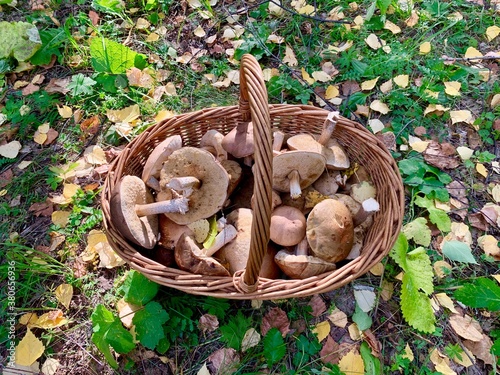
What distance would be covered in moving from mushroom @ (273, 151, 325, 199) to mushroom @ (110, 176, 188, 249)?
1.57 feet

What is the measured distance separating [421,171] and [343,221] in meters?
0.97

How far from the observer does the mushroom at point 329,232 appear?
6.18 feet

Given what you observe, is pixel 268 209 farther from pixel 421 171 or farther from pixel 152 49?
pixel 152 49

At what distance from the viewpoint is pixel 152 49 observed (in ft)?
A: 11.0

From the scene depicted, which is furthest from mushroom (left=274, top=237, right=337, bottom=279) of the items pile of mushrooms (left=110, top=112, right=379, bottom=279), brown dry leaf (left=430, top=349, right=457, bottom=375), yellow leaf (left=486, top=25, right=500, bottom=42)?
yellow leaf (left=486, top=25, right=500, bottom=42)

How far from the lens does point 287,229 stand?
1.97 m

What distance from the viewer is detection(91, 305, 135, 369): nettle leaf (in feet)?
6.87

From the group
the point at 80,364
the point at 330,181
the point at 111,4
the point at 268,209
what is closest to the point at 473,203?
the point at 330,181

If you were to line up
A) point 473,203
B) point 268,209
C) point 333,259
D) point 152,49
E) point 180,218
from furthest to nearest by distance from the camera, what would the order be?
1. point 152,49
2. point 473,203
3. point 180,218
4. point 333,259
5. point 268,209

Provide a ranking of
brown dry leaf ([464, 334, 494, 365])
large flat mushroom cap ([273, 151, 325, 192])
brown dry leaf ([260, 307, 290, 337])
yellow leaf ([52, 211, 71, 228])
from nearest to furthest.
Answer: large flat mushroom cap ([273, 151, 325, 192]), brown dry leaf ([464, 334, 494, 365]), brown dry leaf ([260, 307, 290, 337]), yellow leaf ([52, 211, 71, 228])

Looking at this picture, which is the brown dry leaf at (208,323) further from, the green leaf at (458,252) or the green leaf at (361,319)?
the green leaf at (458,252)

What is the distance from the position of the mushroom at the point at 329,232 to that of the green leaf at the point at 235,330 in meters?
0.59

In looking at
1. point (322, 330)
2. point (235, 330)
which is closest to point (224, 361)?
point (235, 330)

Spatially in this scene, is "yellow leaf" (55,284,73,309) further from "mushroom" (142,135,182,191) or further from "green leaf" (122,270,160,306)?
"mushroom" (142,135,182,191)
